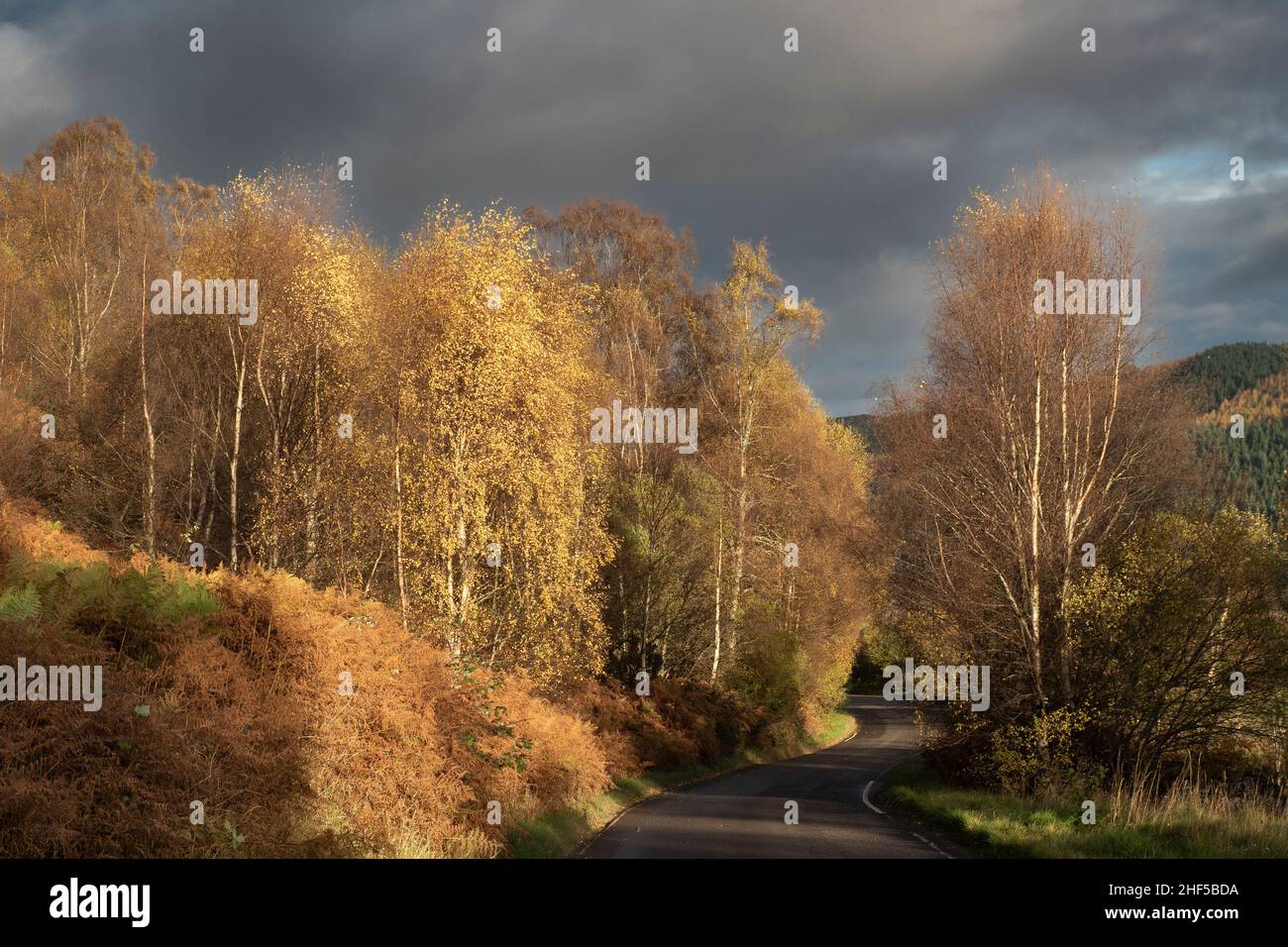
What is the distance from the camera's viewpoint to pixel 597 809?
828 inches

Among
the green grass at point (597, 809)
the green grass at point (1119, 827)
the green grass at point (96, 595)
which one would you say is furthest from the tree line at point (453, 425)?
the green grass at point (1119, 827)

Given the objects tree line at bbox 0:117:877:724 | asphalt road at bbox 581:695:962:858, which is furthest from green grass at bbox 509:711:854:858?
tree line at bbox 0:117:877:724

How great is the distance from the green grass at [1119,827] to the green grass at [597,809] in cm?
648

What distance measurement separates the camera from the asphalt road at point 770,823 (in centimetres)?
1566

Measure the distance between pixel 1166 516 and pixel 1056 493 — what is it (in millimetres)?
2322

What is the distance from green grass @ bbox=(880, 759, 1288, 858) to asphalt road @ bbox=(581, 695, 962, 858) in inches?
26.3

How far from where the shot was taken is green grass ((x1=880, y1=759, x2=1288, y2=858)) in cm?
1366

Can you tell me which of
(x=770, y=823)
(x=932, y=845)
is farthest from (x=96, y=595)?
(x=932, y=845)

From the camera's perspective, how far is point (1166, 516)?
72.1 feet

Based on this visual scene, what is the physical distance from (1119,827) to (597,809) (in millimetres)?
9921

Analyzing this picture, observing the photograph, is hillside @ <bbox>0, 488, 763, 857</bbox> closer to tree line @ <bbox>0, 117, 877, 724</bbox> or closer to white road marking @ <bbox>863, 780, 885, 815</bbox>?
tree line @ <bbox>0, 117, 877, 724</bbox>
